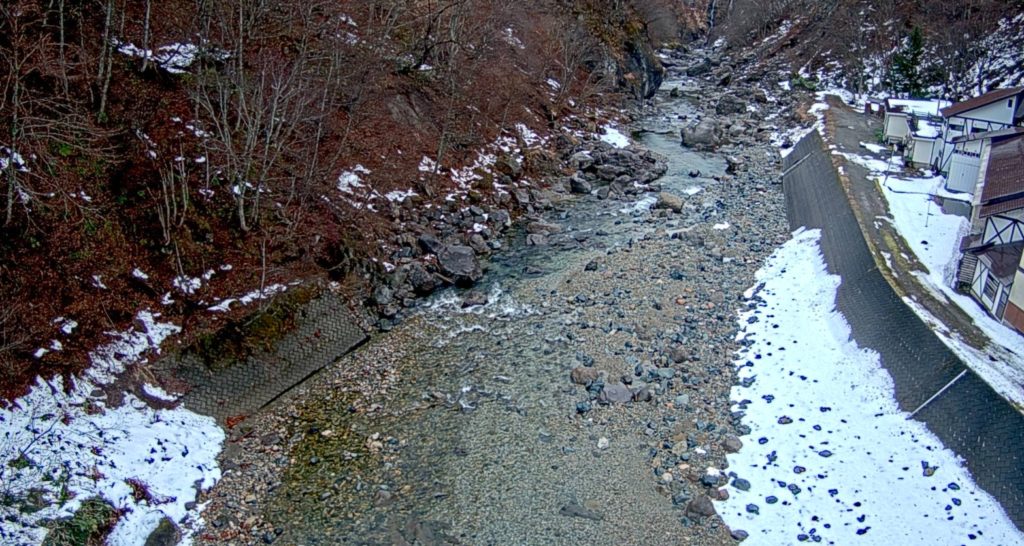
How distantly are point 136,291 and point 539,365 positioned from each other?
967 cm

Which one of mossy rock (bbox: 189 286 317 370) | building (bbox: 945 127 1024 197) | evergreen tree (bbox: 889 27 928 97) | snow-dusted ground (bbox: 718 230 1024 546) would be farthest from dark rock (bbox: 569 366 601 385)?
evergreen tree (bbox: 889 27 928 97)

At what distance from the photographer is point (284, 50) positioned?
24.4 m

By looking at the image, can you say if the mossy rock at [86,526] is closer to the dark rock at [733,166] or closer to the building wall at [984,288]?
the building wall at [984,288]

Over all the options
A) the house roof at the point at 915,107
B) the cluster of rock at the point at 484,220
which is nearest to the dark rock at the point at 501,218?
Answer: the cluster of rock at the point at 484,220

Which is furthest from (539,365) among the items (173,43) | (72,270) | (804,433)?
(173,43)

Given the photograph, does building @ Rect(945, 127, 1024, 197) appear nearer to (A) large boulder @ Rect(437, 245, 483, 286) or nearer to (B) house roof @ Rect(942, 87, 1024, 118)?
(B) house roof @ Rect(942, 87, 1024, 118)

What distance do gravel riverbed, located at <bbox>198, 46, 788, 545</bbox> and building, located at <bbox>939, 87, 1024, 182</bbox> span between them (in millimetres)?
7568

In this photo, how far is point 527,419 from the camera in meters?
14.1

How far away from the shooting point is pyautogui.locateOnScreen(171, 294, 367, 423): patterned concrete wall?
14.4m

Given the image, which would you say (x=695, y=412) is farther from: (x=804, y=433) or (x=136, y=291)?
(x=136, y=291)

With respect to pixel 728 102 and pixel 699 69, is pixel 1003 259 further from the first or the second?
pixel 699 69

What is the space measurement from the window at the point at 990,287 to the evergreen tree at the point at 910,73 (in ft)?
94.1

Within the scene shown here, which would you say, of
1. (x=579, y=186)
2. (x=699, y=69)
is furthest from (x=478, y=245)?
(x=699, y=69)

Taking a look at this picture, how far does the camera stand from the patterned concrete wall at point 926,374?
1095 centimetres
